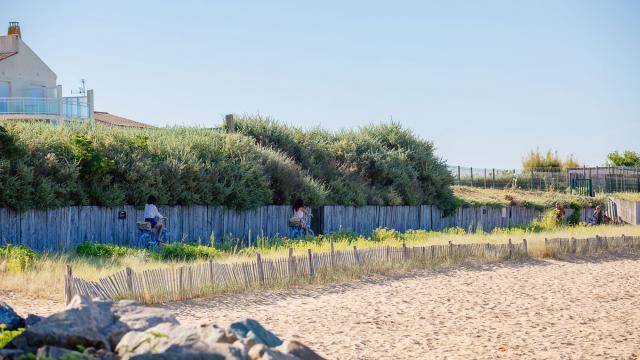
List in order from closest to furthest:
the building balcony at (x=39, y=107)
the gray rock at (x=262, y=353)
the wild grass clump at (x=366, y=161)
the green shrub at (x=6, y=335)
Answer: the gray rock at (x=262, y=353), the green shrub at (x=6, y=335), the wild grass clump at (x=366, y=161), the building balcony at (x=39, y=107)

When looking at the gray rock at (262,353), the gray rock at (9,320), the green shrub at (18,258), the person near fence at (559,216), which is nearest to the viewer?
the gray rock at (262,353)

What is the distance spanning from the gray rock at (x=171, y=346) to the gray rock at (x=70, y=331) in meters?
0.34

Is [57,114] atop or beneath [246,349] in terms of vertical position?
atop

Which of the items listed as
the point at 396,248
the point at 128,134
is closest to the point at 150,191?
the point at 128,134

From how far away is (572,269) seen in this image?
75.2 ft

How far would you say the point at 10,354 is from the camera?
845 cm

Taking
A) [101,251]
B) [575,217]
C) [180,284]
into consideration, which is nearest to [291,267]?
[180,284]

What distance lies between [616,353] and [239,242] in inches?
614

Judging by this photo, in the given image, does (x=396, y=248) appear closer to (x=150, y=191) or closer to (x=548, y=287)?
(x=548, y=287)

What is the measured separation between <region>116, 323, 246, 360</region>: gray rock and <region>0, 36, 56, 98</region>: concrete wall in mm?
38025

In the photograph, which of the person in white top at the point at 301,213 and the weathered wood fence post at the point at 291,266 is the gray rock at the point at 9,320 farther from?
the person in white top at the point at 301,213

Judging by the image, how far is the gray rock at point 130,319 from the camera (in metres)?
8.92

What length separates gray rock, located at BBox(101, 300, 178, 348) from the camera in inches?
351

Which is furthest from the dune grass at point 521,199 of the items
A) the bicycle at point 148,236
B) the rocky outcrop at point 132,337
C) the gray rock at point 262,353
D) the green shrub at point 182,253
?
the gray rock at point 262,353
